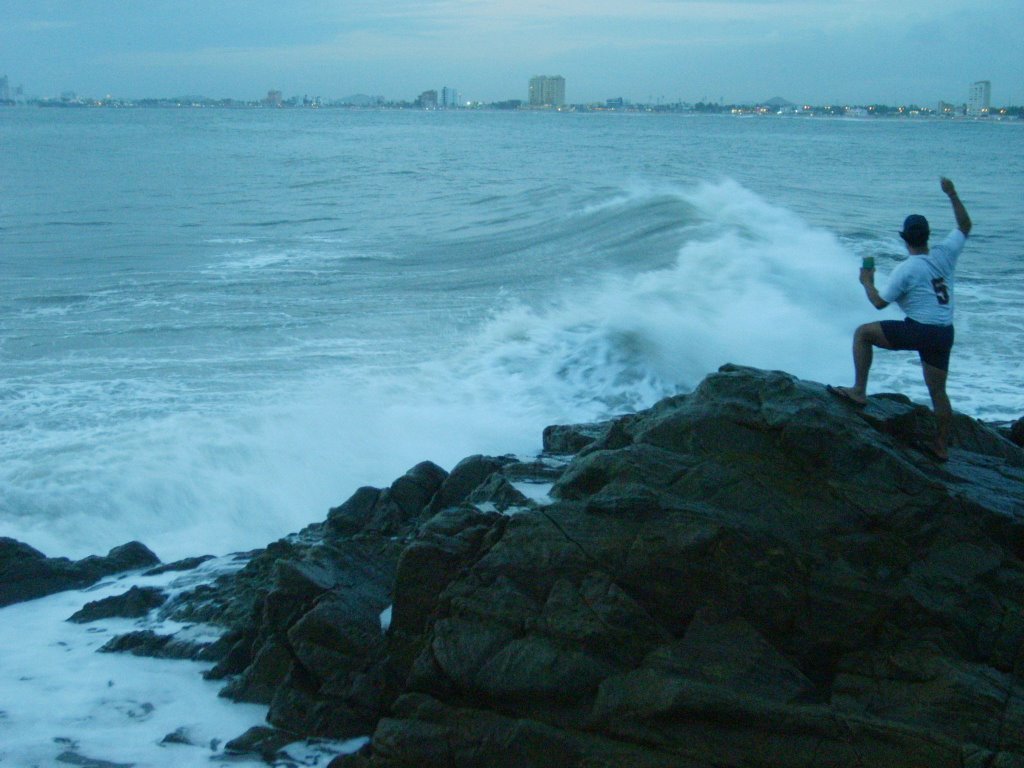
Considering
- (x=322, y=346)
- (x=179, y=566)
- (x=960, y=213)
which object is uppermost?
(x=960, y=213)

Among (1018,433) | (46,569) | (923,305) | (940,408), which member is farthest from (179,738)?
(1018,433)

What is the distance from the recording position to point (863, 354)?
7.05 m

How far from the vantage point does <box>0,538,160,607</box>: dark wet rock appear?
8.32 m

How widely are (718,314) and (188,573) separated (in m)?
11.8

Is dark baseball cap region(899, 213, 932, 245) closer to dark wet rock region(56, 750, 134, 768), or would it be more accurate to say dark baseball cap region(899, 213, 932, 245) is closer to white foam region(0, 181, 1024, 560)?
dark wet rock region(56, 750, 134, 768)

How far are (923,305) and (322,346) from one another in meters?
11.0

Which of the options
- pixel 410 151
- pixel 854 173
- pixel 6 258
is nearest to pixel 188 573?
pixel 6 258

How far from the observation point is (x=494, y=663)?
550 cm

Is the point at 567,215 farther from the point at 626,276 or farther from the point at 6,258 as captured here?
the point at 6,258

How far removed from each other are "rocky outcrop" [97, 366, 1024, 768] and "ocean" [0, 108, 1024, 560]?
14.4 ft

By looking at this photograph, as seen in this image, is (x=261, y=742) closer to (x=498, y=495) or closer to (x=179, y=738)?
(x=179, y=738)

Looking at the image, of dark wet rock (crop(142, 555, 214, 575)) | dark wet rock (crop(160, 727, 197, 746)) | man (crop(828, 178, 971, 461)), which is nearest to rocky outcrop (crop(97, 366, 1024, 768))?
man (crop(828, 178, 971, 461))

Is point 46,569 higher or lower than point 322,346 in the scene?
lower

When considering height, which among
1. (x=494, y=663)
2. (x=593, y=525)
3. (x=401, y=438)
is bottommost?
(x=401, y=438)
